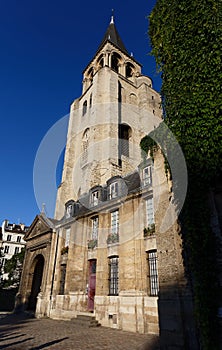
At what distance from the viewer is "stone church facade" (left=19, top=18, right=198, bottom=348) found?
7.78 metres

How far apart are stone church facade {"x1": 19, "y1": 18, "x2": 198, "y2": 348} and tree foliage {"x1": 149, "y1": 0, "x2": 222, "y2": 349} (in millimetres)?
843

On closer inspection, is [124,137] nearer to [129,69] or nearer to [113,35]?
[129,69]

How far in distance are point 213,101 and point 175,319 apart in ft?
19.5

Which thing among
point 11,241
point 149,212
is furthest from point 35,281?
point 11,241

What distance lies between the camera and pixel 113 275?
38.4 feet

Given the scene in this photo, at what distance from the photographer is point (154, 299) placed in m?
9.21

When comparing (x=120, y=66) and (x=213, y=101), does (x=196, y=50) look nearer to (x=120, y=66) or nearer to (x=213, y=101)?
(x=213, y=101)

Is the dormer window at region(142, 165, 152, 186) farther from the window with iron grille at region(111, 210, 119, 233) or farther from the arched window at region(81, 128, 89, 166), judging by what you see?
the arched window at region(81, 128, 89, 166)

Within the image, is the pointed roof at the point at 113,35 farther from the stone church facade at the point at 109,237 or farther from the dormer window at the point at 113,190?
the dormer window at the point at 113,190

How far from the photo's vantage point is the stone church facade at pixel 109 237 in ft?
25.5

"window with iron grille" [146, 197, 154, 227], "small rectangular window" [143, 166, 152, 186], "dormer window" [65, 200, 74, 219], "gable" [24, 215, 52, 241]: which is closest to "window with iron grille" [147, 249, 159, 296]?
"window with iron grille" [146, 197, 154, 227]

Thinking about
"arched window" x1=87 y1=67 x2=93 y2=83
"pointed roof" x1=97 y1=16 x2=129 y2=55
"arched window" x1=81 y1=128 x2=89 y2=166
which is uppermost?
"pointed roof" x1=97 y1=16 x2=129 y2=55

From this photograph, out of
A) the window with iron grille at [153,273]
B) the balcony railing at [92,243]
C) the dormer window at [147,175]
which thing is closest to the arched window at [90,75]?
the dormer window at [147,175]

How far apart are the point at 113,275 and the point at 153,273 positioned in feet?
8.73
